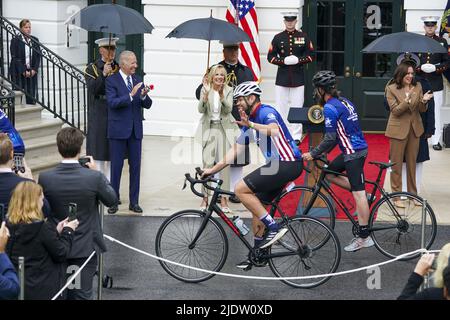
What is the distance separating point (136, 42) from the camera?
20047 millimetres

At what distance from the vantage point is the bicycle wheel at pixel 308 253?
10953mm

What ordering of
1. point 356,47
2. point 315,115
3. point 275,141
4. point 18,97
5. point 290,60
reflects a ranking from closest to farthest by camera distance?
point 275,141 → point 315,115 → point 18,97 → point 290,60 → point 356,47

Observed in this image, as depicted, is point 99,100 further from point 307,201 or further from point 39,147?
point 307,201

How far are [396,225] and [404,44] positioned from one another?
275 centimetres

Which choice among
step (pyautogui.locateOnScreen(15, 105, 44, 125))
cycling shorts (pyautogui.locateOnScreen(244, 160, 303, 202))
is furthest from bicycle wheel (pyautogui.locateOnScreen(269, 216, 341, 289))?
step (pyautogui.locateOnScreen(15, 105, 44, 125))

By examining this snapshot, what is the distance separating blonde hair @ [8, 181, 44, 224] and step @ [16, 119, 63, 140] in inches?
319

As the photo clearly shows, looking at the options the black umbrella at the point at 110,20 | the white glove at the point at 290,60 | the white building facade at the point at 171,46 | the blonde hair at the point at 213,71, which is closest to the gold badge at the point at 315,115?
the blonde hair at the point at 213,71

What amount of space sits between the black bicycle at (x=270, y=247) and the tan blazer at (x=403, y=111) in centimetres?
335

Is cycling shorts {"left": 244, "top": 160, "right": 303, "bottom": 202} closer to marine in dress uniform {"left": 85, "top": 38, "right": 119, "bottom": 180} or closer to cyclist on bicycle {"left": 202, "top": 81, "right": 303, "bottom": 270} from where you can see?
cyclist on bicycle {"left": 202, "top": 81, "right": 303, "bottom": 270}

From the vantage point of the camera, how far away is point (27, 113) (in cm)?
1716

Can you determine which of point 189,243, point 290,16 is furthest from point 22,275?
point 290,16

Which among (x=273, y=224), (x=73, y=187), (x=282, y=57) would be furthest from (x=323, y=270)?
(x=282, y=57)

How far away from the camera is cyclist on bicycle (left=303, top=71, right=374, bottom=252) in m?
11.9

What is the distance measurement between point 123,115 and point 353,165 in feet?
10.7
